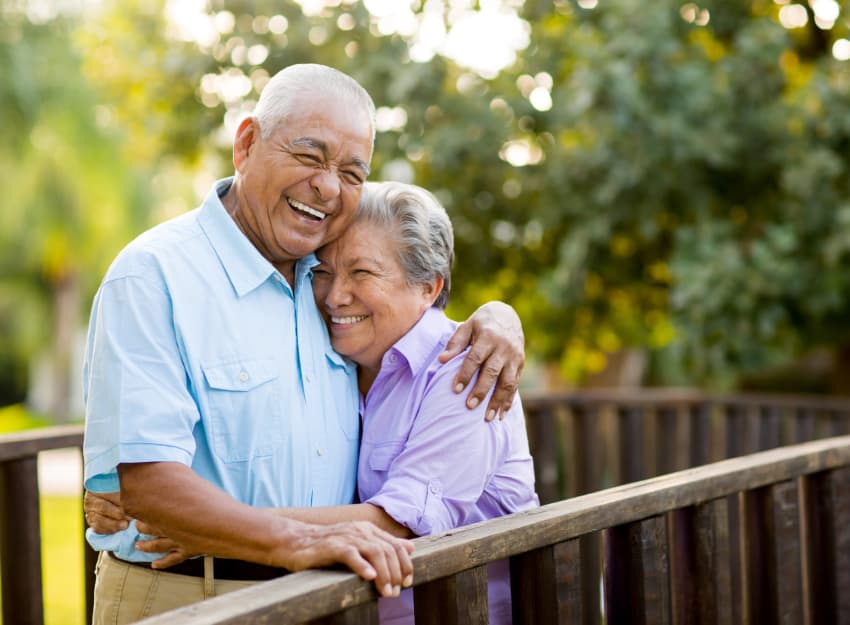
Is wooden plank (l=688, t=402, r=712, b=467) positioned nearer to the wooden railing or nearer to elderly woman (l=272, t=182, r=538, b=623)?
the wooden railing

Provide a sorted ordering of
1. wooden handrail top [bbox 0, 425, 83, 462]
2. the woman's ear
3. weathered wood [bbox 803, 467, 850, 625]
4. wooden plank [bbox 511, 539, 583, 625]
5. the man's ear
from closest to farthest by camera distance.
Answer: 1. wooden plank [bbox 511, 539, 583, 625]
2. the man's ear
3. the woman's ear
4. weathered wood [bbox 803, 467, 850, 625]
5. wooden handrail top [bbox 0, 425, 83, 462]

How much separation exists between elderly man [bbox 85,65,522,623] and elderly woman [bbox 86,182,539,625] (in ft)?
0.16

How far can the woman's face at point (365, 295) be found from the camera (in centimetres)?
237

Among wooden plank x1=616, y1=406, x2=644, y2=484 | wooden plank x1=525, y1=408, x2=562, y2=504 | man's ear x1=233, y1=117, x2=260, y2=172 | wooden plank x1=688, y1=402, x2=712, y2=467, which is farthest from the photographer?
wooden plank x1=688, y1=402, x2=712, y2=467

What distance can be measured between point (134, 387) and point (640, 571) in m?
1.09

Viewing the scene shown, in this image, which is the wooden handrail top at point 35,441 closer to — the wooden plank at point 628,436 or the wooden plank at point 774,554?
the wooden plank at point 774,554

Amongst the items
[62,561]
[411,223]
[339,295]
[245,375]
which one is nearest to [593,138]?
[411,223]

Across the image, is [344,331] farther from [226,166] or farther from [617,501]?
[226,166]

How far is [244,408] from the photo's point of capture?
2.02 m

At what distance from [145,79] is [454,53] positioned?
7.93 ft

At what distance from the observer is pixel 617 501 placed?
2051 mm

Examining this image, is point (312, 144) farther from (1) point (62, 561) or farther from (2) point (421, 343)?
(1) point (62, 561)

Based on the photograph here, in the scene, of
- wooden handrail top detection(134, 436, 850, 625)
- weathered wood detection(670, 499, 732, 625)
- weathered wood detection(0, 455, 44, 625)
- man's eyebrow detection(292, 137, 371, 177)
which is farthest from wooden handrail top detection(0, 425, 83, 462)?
weathered wood detection(670, 499, 732, 625)

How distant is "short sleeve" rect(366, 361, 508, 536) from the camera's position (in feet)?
6.82
